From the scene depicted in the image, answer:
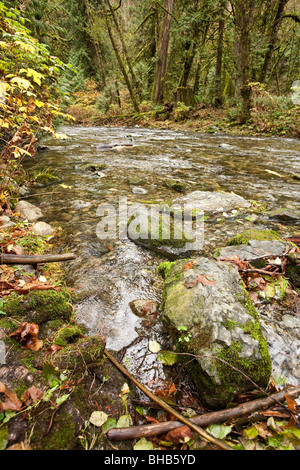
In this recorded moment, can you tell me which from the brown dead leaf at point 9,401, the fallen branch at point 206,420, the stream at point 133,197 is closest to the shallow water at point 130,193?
the stream at point 133,197

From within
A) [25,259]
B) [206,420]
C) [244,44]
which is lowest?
[206,420]

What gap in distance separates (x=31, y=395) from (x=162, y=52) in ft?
66.9

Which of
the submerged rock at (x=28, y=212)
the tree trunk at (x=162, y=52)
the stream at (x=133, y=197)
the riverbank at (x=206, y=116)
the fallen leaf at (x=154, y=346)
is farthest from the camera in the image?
the tree trunk at (x=162, y=52)

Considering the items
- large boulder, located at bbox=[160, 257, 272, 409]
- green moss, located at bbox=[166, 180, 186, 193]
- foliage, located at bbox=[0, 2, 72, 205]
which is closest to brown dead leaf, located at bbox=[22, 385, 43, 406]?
large boulder, located at bbox=[160, 257, 272, 409]

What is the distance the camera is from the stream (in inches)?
76.7

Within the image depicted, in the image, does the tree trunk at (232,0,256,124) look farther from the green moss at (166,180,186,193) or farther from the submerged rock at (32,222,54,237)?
the submerged rock at (32,222,54,237)

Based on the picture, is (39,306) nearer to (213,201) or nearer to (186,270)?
(186,270)

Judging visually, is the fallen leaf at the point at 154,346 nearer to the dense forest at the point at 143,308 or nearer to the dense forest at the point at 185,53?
the dense forest at the point at 143,308

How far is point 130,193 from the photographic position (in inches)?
183

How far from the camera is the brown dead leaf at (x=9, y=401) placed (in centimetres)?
110

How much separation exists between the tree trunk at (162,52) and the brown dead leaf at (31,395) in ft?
65.3

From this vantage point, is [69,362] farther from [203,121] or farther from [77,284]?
[203,121]

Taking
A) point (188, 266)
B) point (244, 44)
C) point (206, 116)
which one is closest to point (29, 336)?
point (188, 266)
